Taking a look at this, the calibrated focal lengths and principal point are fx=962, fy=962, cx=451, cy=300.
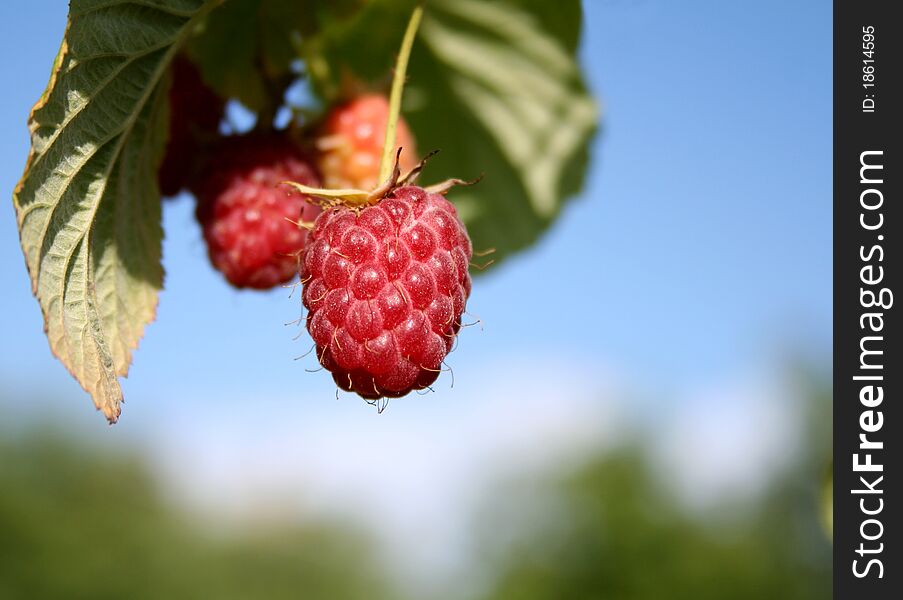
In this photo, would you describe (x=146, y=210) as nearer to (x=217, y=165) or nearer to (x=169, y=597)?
(x=217, y=165)

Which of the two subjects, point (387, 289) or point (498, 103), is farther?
point (498, 103)

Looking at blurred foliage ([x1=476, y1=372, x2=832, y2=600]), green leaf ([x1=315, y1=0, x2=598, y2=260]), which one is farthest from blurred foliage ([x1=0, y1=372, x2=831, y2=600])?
green leaf ([x1=315, y1=0, x2=598, y2=260])

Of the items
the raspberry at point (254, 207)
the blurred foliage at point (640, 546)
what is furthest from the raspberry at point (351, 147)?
the blurred foliage at point (640, 546)

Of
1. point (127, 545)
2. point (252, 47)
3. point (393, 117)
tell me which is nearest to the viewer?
point (393, 117)

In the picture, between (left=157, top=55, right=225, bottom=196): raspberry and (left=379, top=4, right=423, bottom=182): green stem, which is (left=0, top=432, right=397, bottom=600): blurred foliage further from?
(left=379, top=4, right=423, bottom=182): green stem

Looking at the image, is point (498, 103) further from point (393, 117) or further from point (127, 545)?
point (127, 545)

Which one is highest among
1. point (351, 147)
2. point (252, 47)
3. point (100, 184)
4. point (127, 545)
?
point (252, 47)

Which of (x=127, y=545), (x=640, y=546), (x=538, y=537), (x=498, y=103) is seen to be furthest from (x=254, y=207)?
(x=127, y=545)
